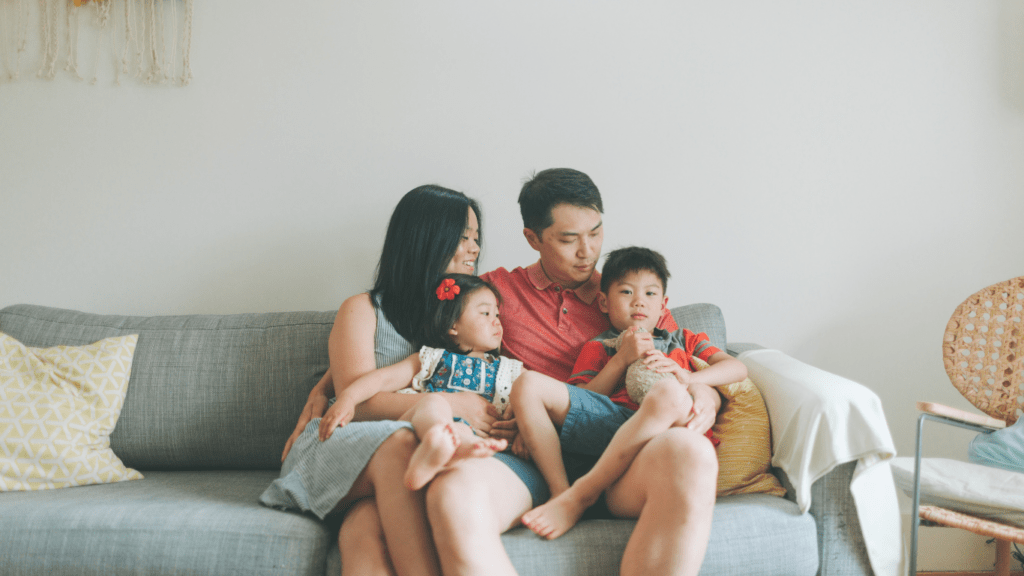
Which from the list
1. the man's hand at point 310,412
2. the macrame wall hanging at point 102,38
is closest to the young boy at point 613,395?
the man's hand at point 310,412

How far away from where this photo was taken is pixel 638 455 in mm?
1115

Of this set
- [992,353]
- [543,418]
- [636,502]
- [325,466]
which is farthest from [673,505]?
[992,353]

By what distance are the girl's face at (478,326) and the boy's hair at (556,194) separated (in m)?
0.24

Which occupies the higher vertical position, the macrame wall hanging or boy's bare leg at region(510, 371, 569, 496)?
the macrame wall hanging

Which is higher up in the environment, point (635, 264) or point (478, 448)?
point (635, 264)

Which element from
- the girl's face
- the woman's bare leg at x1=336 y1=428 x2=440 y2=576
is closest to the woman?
the woman's bare leg at x1=336 y1=428 x2=440 y2=576

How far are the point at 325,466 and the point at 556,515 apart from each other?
0.45m

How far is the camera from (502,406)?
1384mm

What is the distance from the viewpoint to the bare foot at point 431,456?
1.01m

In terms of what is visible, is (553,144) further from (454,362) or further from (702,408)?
(702,408)

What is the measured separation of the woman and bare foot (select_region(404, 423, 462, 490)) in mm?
69

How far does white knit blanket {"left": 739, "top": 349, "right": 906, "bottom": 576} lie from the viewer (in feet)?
3.72

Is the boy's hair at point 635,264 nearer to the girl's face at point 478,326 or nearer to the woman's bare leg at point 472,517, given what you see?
the girl's face at point 478,326

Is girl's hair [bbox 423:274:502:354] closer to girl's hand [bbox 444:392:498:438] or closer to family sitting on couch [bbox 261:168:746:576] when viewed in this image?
family sitting on couch [bbox 261:168:746:576]
